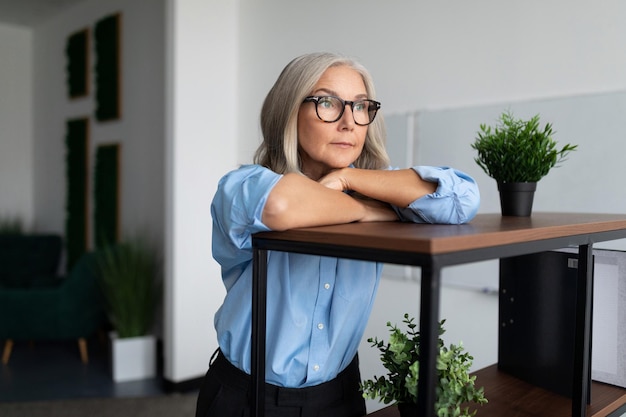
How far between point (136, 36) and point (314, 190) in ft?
14.9

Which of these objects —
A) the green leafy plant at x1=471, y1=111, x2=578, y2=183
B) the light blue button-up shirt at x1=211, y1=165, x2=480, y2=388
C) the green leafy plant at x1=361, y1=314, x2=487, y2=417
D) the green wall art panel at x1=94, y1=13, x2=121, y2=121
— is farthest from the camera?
the green wall art panel at x1=94, y1=13, x2=121, y2=121

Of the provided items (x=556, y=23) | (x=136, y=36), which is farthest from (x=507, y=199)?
(x=136, y=36)

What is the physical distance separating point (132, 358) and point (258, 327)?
3583mm

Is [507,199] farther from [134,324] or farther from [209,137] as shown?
[134,324]

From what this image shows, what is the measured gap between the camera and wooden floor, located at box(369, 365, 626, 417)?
137 centimetres

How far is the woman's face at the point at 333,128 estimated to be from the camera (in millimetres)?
1301

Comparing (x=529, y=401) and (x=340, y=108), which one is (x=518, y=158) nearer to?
(x=340, y=108)

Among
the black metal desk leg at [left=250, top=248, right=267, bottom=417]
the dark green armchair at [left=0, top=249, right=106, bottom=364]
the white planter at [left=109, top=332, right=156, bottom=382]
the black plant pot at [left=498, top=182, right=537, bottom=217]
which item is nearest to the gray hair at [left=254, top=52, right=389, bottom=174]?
the black metal desk leg at [left=250, top=248, right=267, bottom=417]

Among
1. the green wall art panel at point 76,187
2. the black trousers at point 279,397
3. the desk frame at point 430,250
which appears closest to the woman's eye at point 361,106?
the desk frame at point 430,250

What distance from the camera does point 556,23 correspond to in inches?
100

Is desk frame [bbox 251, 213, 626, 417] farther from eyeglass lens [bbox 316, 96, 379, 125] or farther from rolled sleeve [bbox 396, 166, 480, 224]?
eyeglass lens [bbox 316, 96, 379, 125]

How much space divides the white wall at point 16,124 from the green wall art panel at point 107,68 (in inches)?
80.7

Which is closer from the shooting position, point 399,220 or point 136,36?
point 399,220

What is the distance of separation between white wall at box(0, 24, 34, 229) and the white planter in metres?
3.46
